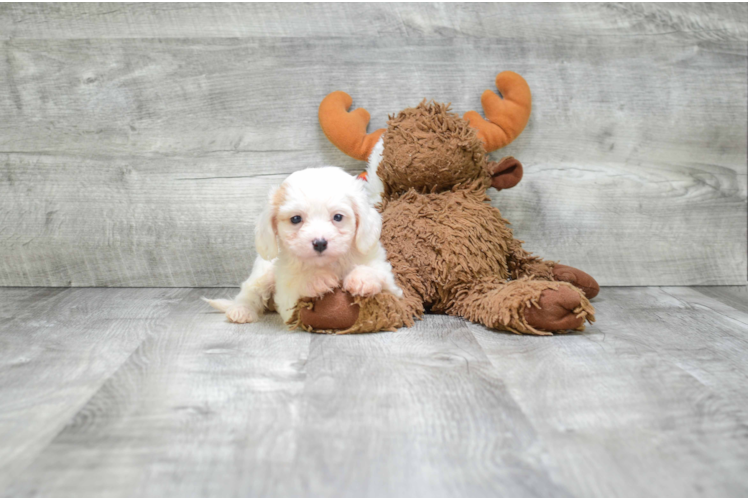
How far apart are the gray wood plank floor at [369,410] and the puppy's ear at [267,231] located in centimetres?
19

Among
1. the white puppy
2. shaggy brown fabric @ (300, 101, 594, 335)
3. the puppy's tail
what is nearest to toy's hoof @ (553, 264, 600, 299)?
shaggy brown fabric @ (300, 101, 594, 335)

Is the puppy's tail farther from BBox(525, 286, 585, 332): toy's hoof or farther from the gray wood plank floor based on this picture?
BBox(525, 286, 585, 332): toy's hoof

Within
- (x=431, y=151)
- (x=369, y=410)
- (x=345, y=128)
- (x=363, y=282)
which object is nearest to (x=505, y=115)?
(x=431, y=151)

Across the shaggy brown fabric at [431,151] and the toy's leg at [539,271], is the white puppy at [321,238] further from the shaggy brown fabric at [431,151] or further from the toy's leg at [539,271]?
the toy's leg at [539,271]

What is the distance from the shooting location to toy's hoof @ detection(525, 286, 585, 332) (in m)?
1.26

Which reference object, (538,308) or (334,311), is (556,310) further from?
(334,311)

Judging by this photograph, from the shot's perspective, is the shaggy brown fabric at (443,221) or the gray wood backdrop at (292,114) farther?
the gray wood backdrop at (292,114)

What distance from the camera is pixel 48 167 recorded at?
1769 mm

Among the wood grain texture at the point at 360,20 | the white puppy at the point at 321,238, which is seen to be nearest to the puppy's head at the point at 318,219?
the white puppy at the point at 321,238

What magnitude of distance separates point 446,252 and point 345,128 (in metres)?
0.49

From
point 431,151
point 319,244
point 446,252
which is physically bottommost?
point 446,252

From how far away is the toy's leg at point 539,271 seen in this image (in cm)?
158

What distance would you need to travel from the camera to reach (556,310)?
4.14 ft

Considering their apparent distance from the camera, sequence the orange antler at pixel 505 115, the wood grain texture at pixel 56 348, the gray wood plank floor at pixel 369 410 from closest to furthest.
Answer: the gray wood plank floor at pixel 369 410
the wood grain texture at pixel 56 348
the orange antler at pixel 505 115
